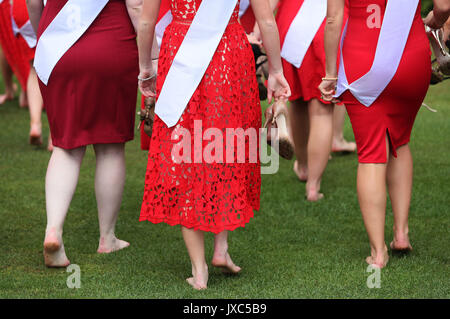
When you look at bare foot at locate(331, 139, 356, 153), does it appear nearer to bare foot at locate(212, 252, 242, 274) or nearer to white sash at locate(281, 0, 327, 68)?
white sash at locate(281, 0, 327, 68)

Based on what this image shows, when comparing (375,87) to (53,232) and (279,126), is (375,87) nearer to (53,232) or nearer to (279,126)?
(279,126)

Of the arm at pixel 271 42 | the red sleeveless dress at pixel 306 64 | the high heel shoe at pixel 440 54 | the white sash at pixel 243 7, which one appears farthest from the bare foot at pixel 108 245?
the white sash at pixel 243 7

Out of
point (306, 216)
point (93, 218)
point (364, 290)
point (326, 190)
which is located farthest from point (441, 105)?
point (364, 290)

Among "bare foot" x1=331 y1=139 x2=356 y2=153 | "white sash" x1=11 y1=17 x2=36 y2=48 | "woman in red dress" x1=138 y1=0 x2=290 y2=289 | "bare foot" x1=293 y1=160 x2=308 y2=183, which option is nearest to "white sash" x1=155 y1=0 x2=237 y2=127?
"woman in red dress" x1=138 y1=0 x2=290 y2=289

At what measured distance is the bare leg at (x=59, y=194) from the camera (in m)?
4.59

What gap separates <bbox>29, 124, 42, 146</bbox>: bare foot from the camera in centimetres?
766

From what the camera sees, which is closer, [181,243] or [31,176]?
[181,243]

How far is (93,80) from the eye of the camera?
15.2ft

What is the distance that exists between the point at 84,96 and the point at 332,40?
50.8 inches

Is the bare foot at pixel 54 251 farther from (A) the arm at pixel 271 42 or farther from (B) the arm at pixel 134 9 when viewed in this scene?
(A) the arm at pixel 271 42

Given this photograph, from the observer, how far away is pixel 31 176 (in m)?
6.80

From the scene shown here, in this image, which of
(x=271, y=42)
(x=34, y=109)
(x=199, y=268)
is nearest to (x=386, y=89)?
(x=271, y=42)

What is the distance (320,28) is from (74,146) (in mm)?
2066
